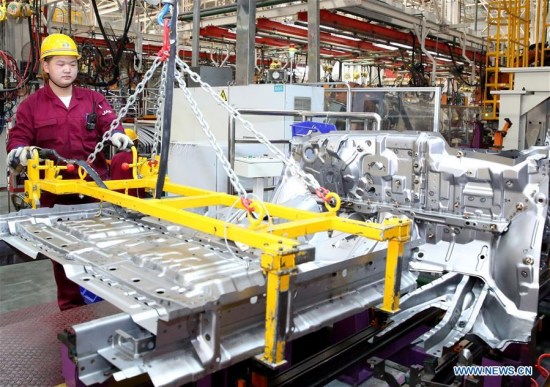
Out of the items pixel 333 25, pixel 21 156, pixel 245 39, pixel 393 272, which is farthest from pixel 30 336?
pixel 333 25

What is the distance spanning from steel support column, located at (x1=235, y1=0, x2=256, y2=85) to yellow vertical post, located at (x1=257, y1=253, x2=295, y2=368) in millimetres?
5967

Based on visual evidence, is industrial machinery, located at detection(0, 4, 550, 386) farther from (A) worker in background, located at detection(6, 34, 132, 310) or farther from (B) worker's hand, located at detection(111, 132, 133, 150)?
(A) worker in background, located at detection(6, 34, 132, 310)

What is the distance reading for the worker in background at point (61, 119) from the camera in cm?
336

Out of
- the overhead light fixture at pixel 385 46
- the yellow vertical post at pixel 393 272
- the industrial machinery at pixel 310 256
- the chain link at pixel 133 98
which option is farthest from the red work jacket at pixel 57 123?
the overhead light fixture at pixel 385 46

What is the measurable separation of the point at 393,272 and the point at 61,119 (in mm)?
2441

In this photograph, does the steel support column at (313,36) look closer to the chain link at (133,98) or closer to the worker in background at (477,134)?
the worker in background at (477,134)

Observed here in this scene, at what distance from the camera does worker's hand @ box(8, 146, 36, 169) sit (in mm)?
2963

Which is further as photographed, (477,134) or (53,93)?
(477,134)

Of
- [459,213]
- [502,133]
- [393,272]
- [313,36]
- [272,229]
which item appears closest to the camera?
[272,229]

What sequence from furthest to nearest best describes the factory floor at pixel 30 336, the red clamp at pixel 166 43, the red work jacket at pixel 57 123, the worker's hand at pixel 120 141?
the red work jacket at pixel 57 123
the worker's hand at pixel 120 141
the factory floor at pixel 30 336
the red clamp at pixel 166 43

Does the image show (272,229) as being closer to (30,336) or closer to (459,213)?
(459,213)

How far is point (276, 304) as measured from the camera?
175 cm

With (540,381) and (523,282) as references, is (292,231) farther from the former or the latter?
(540,381)

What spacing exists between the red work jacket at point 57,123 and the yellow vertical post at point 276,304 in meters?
2.20
